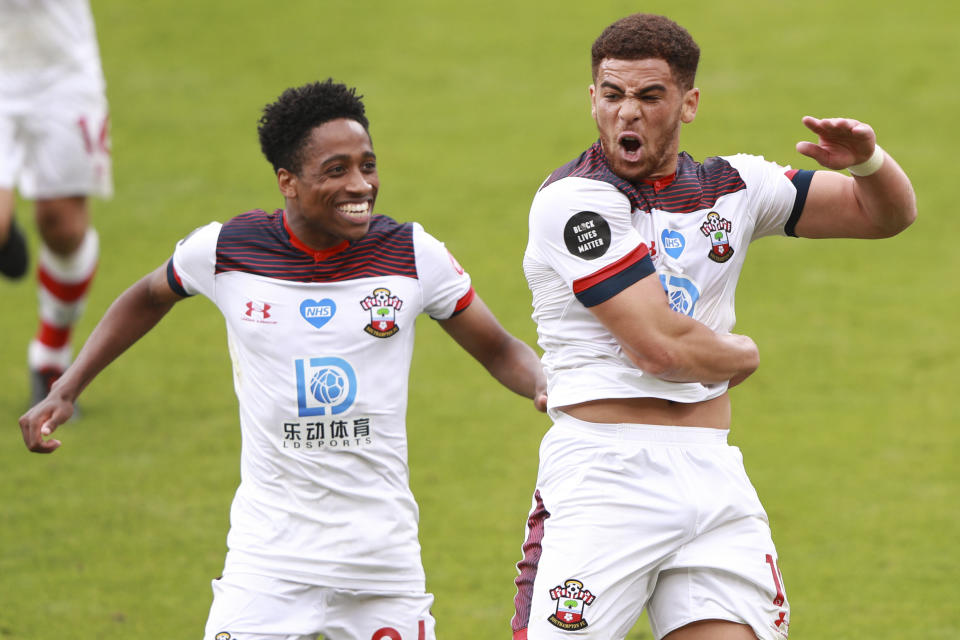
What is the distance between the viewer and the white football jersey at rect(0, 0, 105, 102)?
819cm

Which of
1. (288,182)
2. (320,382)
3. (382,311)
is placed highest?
(288,182)

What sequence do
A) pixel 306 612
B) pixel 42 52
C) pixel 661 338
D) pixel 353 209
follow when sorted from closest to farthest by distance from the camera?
pixel 661 338
pixel 306 612
pixel 353 209
pixel 42 52

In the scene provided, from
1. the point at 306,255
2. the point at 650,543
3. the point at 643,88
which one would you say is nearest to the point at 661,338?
the point at 650,543

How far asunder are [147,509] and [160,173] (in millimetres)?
6802

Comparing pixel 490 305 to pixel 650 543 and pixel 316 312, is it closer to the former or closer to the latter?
pixel 316 312

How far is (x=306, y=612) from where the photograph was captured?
14.0 feet

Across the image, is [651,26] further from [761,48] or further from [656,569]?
[761,48]

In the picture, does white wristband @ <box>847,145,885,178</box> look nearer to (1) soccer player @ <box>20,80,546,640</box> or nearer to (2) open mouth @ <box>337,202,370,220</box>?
(1) soccer player @ <box>20,80,546,640</box>

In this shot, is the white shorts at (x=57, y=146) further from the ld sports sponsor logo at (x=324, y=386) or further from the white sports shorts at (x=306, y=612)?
the white sports shorts at (x=306, y=612)

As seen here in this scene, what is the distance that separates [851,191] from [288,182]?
177 centimetres

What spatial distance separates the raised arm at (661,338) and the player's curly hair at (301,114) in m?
1.07

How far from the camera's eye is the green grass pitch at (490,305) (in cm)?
661

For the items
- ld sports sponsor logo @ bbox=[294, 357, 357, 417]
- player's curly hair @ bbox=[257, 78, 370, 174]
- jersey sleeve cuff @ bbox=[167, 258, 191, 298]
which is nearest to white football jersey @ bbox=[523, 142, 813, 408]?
ld sports sponsor logo @ bbox=[294, 357, 357, 417]

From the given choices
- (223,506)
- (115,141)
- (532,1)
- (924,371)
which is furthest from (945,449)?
(532,1)
